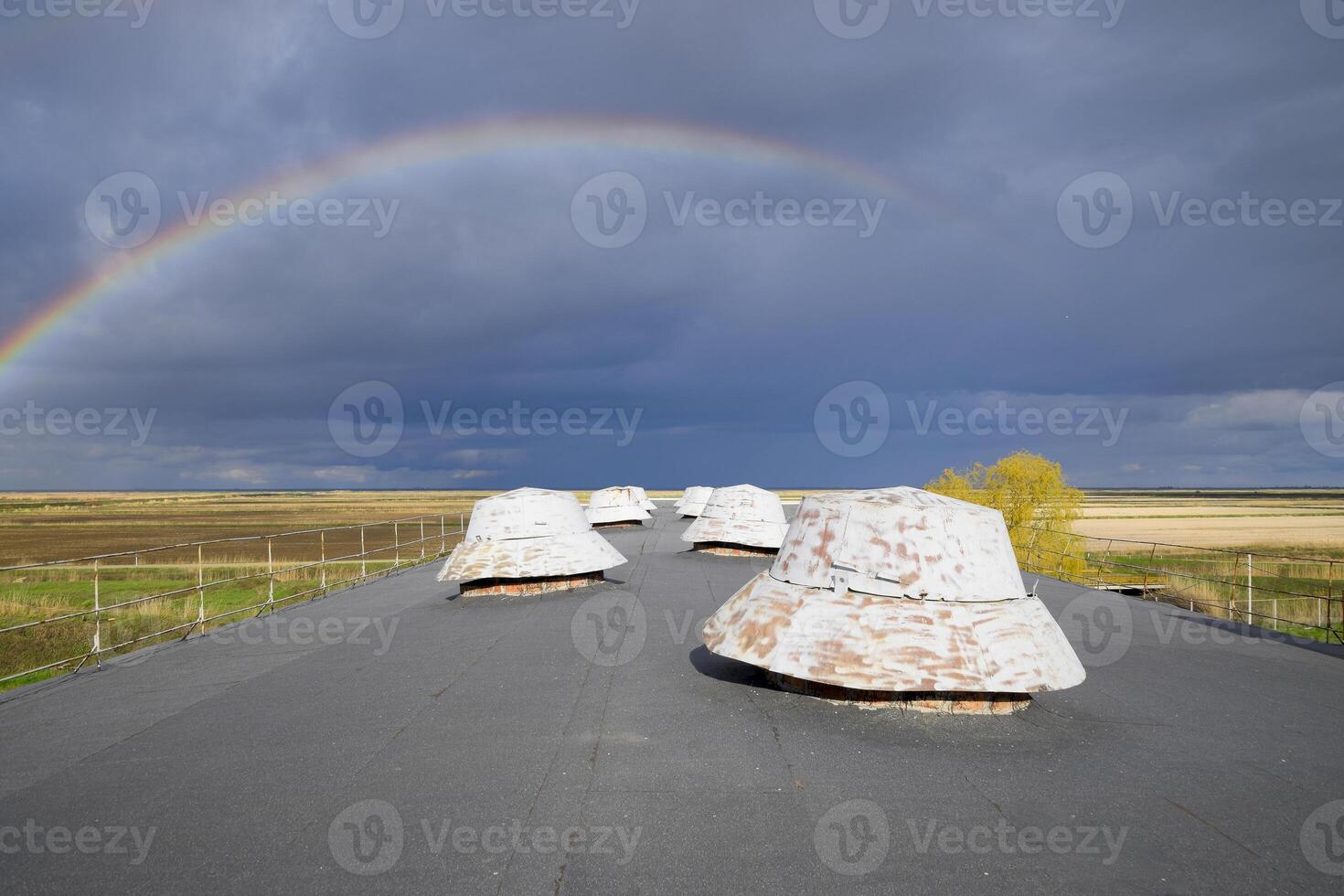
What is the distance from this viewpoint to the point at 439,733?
7.70 m

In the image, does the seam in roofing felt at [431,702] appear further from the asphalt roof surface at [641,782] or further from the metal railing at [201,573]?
the metal railing at [201,573]

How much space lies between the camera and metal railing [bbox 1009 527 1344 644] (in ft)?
95.7

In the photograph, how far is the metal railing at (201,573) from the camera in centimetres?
1351

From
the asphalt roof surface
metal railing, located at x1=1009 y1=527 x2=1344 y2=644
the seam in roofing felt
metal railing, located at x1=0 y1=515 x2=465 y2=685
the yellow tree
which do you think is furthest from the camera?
the yellow tree

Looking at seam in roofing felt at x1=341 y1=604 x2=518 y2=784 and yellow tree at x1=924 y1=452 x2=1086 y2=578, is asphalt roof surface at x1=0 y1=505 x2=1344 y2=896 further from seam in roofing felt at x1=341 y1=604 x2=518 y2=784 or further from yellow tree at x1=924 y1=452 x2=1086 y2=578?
yellow tree at x1=924 y1=452 x2=1086 y2=578

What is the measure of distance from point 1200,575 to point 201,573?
3502cm

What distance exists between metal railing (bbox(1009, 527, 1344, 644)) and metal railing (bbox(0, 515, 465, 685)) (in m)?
24.8

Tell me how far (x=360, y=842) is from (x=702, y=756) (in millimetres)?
2927

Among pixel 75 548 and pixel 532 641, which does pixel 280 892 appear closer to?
pixel 532 641

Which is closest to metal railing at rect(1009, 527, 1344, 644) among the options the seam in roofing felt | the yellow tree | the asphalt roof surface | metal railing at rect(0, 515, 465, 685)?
the yellow tree

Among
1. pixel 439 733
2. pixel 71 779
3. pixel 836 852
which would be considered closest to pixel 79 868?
pixel 71 779

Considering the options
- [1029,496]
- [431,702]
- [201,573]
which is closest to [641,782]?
[431,702]

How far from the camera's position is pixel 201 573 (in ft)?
72.9

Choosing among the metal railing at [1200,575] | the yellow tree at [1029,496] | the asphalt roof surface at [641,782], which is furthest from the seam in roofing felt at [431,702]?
the yellow tree at [1029,496]
